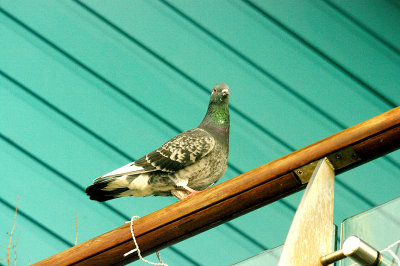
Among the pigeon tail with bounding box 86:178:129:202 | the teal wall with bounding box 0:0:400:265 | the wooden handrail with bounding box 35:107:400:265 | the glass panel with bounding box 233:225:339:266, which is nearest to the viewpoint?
the wooden handrail with bounding box 35:107:400:265

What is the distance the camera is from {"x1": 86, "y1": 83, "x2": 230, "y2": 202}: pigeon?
2443mm

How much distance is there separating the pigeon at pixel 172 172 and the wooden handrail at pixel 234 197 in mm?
838

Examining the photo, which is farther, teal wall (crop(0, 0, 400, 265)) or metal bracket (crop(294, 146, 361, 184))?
teal wall (crop(0, 0, 400, 265))

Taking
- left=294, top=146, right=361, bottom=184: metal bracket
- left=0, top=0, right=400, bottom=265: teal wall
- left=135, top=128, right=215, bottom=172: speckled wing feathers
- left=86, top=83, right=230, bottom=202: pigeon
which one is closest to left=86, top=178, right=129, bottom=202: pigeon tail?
left=86, top=83, right=230, bottom=202: pigeon

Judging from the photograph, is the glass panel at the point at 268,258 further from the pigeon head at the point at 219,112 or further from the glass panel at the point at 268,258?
the pigeon head at the point at 219,112

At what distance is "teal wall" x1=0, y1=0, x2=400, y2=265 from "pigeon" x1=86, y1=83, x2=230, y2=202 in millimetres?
545

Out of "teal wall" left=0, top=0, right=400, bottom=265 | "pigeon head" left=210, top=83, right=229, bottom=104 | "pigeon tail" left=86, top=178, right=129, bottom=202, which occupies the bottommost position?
"pigeon tail" left=86, top=178, right=129, bottom=202

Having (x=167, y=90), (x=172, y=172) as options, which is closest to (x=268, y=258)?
(x=172, y=172)

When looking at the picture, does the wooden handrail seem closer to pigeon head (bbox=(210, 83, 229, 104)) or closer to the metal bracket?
the metal bracket

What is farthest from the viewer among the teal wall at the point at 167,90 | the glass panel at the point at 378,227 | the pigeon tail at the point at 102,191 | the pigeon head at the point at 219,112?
the teal wall at the point at 167,90

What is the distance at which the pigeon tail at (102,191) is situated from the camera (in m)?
2.42

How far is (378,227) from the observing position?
1.19m

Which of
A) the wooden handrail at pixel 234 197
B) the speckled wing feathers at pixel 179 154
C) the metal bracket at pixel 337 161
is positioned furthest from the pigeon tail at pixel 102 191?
the metal bracket at pixel 337 161

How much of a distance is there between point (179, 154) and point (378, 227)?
1333mm
